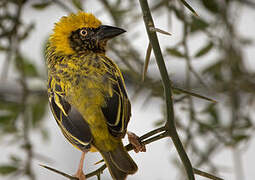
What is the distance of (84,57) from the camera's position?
6.07 ft

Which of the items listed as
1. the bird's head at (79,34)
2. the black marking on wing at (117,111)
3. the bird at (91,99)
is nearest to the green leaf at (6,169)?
the bird at (91,99)

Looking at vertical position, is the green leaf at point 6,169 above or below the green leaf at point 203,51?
below

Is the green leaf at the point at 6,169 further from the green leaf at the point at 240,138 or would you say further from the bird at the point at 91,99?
the green leaf at the point at 240,138

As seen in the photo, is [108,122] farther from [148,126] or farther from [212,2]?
[148,126]

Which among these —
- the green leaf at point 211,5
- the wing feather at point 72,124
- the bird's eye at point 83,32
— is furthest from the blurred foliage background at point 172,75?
the wing feather at point 72,124

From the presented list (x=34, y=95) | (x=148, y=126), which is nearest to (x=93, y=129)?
(x=34, y=95)

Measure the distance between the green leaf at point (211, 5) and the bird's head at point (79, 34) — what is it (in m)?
0.59

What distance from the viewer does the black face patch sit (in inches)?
79.2

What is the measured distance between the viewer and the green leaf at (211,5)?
2259 millimetres

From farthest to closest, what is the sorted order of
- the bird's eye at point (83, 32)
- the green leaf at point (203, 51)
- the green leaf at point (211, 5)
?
the green leaf at point (211, 5)
the bird's eye at point (83, 32)
the green leaf at point (203, 51)

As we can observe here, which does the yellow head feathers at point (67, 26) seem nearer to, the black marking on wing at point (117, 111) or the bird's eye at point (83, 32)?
the bird's eye at point (83, 32)

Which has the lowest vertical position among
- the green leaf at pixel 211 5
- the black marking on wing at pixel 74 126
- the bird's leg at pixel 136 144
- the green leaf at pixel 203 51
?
the bird's leg at pixel 136 144

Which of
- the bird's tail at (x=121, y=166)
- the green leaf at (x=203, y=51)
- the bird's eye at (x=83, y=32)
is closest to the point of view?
the bird's tail at (x=121, y=166)

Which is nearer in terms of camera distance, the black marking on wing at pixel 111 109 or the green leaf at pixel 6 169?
the black marking on wing at pixel 111 109
